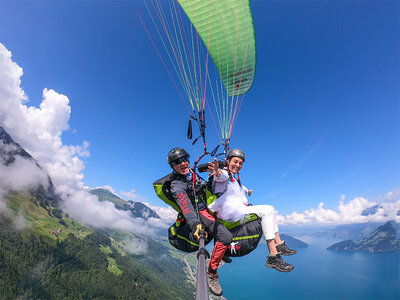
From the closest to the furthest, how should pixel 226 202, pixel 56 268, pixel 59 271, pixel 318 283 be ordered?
pixel 226 202 → pixel 59 271 → pixel 56 268 → pixel 318 283

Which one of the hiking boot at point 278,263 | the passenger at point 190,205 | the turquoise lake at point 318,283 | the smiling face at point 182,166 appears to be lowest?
the hiking boot at point 278,263

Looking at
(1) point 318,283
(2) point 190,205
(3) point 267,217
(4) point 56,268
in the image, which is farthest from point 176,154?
(1) point 318,283

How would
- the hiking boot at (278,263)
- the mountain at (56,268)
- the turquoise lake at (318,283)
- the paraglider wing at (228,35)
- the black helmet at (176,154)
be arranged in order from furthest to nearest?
the turquoise lake at (318,283) < the mountain at (56,268) < the paraglider wing at (228,35) < the black helmet at (176,154) < the hiking boot at (278,263)

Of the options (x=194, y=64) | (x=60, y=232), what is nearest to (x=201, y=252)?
(x=194, y=64)

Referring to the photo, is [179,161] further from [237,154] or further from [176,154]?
[237,154]

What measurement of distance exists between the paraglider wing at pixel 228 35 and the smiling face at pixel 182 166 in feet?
14.9

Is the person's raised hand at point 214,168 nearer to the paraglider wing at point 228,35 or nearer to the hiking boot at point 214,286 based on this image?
the hiking boot at point 214,286

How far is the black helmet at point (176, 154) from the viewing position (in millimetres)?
3933

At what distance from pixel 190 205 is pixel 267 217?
142 cm

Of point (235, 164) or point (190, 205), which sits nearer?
point (190, 205)

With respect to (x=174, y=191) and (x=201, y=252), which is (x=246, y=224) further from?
(x=201, y=252)

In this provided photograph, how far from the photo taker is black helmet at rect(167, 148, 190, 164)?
3.93 meters

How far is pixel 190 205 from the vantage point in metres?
3.35

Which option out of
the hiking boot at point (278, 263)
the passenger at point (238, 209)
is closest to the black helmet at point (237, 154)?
the passenger at point (238, 209)
